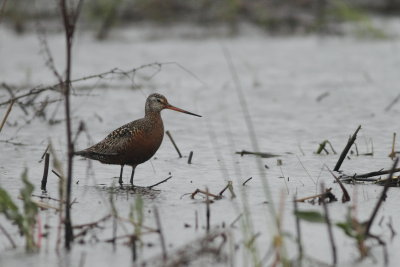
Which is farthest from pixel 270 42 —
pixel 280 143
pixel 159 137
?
pixel 159 137

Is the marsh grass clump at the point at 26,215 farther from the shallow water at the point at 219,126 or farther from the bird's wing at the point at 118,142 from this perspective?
the bird's wing at the point at 118,142

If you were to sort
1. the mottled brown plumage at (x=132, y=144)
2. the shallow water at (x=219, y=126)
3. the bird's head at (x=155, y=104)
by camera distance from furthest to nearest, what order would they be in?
the bird's head at (x=155, y=104)
the mottled brown plumage at (x=132, y=144)
the shallow water at (x=219, y=126)

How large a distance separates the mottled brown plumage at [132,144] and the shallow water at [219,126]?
0.60 ft

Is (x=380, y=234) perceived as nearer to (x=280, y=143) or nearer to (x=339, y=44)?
(x=280, y=143)

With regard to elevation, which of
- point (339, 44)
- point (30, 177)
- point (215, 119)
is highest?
point (339, 44)

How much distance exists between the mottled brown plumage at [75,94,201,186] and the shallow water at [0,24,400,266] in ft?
0.60

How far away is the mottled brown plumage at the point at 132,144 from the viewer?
18.0 ft

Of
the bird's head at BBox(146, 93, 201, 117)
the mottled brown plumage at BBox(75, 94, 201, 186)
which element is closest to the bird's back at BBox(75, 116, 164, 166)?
the mottled brown plumage at BBox(75, 94, 201, 186)

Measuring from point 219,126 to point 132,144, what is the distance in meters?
2.42

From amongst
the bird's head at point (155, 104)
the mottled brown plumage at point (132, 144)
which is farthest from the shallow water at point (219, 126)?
the bird's head at point (155, 104)

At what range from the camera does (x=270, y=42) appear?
13.6m

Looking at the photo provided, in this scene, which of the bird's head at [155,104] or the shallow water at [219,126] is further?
the bird's head at [155,104]

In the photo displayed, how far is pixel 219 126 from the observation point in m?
7.82

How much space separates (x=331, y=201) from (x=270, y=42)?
906cm
